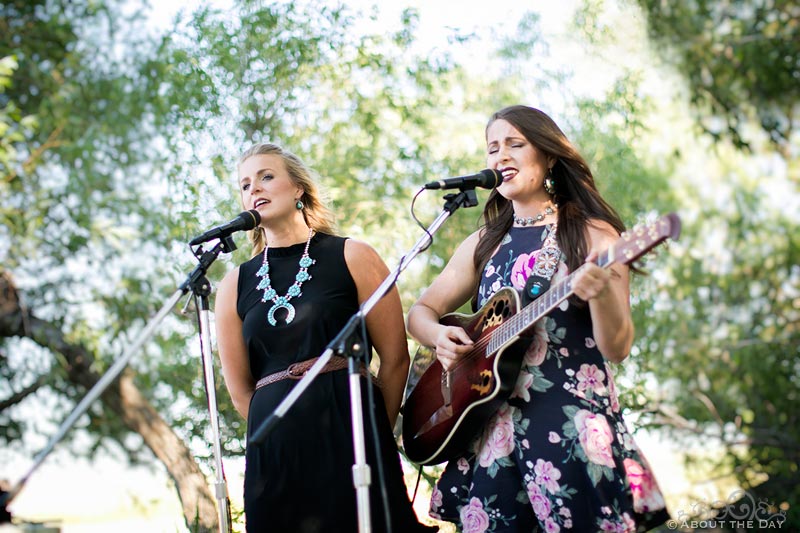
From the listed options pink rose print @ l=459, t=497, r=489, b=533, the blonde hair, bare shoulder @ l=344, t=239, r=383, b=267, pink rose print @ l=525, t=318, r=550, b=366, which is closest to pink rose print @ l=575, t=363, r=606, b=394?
pink rose print @ l=525, t=318, r=550, b=366

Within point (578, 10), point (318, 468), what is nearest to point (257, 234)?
point (318, 468)

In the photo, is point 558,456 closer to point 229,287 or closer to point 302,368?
point 302,368

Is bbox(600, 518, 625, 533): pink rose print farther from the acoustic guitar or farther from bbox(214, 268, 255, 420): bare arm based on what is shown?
bbox(214, 268, 255, 420): bare arm

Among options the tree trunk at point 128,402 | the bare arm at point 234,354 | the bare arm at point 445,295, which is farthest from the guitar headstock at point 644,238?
the tree trunk at point 128,402

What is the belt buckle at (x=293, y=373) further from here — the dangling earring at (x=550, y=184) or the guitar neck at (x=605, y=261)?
the dangling earring at (x=550, y=184)

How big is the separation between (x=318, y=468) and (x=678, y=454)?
18.6ft

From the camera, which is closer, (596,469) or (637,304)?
(596,469)

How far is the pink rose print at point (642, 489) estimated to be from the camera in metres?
2.38

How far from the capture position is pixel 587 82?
20.2 ft

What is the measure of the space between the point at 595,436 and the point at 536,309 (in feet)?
1.26

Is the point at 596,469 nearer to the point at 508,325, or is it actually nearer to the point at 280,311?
the point at 508,325

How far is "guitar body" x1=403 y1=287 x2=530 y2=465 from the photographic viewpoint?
253 cm

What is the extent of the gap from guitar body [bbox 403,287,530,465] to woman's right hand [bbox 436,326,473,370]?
3 cm

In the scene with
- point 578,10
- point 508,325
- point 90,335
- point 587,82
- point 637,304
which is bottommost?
point 508,325
